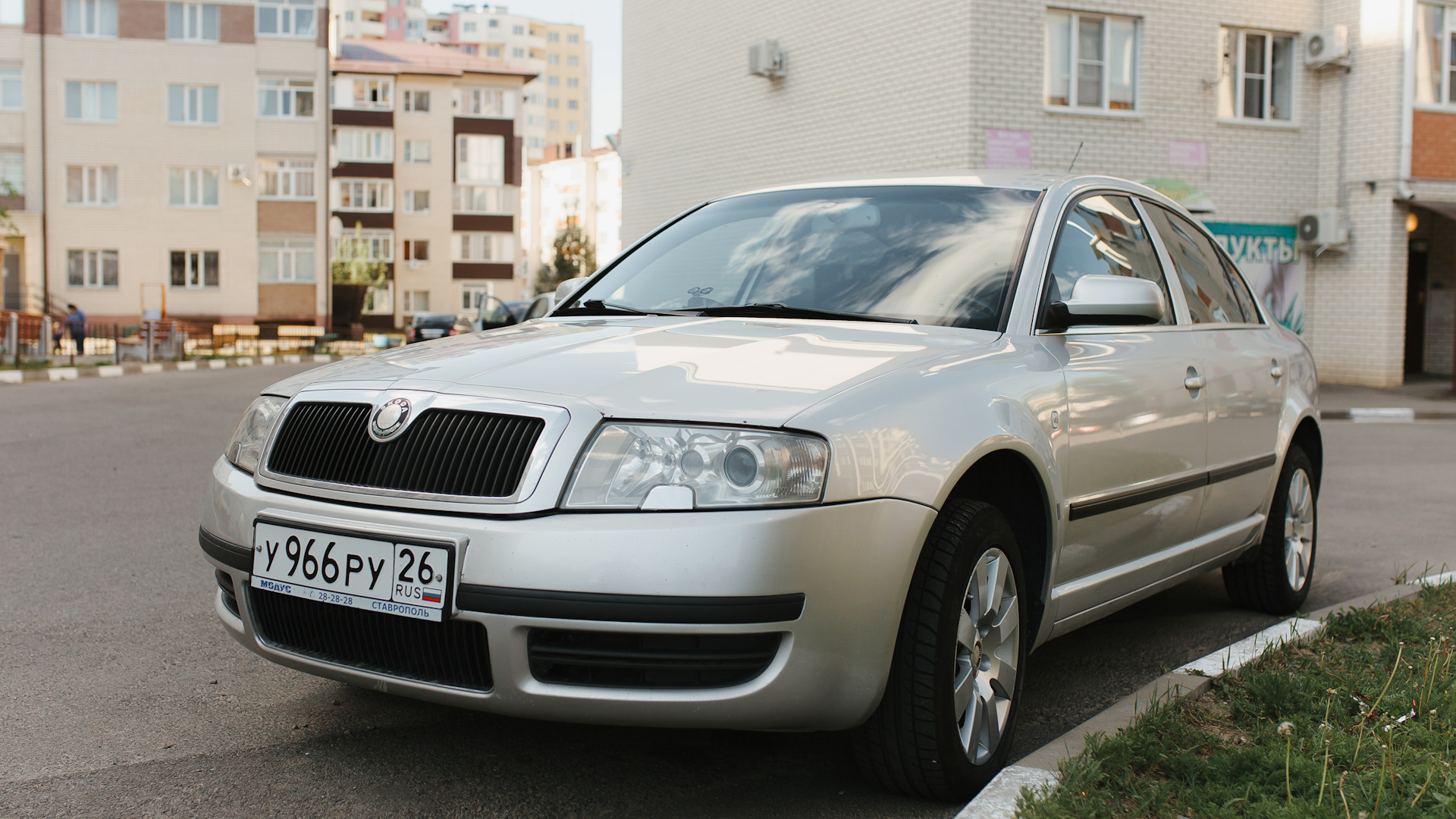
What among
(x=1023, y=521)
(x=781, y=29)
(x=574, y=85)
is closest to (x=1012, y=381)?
(x=1023, y=521)

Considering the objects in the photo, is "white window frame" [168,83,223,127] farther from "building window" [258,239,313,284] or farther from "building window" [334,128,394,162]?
"building window" [334,128,394,162]

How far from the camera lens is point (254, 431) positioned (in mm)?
3125

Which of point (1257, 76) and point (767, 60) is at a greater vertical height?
point (767, 60)

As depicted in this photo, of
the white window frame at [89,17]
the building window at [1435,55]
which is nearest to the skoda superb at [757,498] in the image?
the building window at [1435,55]

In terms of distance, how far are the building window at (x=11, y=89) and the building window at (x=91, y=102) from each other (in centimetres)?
136

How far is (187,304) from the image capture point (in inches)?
1678

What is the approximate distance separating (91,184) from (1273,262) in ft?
124

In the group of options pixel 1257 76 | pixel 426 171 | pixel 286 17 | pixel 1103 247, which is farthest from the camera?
pixel 426 171

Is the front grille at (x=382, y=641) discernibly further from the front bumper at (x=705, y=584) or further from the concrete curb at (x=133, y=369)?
the concrete curb at (x=133, y=369)

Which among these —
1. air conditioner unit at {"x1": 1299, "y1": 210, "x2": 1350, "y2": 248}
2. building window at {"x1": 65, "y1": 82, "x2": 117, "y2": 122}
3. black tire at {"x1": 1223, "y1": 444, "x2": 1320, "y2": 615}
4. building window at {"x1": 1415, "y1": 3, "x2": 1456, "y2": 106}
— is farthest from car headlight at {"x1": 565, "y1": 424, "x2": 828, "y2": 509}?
building window at {"x1": 65, "y1": 82, "x2": 117, "y2": 122}

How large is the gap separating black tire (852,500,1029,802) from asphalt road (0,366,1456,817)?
10cm

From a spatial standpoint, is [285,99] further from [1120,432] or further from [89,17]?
[1120,432]

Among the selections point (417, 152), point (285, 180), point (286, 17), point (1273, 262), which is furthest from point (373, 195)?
point (1273, 262)

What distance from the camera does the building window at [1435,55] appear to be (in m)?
19.6
